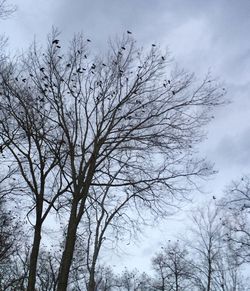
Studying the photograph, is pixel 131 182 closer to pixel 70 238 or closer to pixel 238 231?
pixel 70 238

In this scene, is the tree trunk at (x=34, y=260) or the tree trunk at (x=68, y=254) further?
the tree trunk at (x=34, y=260)

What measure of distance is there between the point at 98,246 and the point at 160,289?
73.6ft

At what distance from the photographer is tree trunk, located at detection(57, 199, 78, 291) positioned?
10.4 m

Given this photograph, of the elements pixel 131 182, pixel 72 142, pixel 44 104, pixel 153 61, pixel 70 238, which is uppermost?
pixel 153 61

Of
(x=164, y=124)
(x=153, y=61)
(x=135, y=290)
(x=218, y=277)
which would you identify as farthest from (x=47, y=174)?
(x=135, y=290)

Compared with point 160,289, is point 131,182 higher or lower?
lower

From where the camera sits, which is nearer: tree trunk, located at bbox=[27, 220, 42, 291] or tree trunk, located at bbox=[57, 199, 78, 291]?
tree trunk, located at bbox=[57, 199, 78, 291]

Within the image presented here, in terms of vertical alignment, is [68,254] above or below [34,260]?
below

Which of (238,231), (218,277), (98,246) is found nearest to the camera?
(98,246)

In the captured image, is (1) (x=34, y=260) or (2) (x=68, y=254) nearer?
(2) (x=68, y=254)

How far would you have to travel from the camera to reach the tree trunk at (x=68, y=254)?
1045 centimetres

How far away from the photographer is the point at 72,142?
12.5 metres

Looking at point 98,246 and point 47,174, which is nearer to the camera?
point 47,174

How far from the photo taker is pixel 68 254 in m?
10.9
